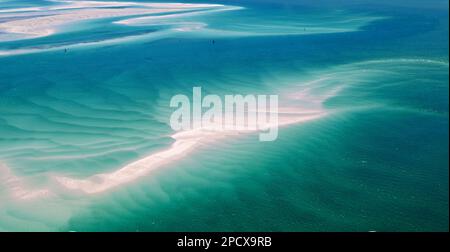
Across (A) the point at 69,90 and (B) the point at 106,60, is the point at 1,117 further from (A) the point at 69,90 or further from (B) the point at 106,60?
(B) the point at 106,60

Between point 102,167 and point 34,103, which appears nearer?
point 102,167

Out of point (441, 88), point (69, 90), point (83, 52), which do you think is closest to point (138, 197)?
point (69, 90)

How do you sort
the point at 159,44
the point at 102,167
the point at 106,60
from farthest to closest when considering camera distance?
the point at 159,44
the point at 106,60
the point at 102,167

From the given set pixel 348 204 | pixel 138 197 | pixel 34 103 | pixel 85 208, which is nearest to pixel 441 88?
pixel 348 204

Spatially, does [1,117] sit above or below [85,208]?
above
